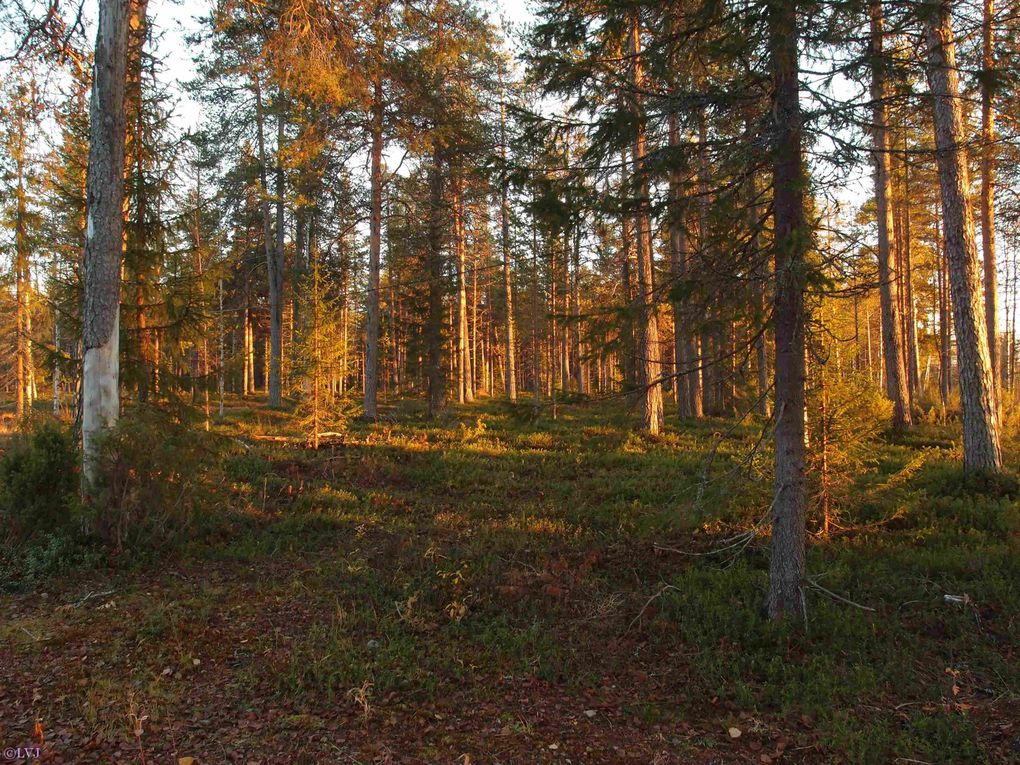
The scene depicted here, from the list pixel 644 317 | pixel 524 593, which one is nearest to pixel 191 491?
pixel 524 593

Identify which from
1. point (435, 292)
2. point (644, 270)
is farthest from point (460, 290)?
point (644, 270)

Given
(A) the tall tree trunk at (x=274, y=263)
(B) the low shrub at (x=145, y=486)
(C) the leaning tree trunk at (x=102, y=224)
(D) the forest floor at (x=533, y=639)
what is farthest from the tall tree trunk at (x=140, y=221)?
(A) the tall tree trunk at (x=274, y=263)

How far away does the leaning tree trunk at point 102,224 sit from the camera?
6.98m

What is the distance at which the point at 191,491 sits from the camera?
7199 millimetres

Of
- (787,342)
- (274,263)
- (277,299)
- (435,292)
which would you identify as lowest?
(787,342)

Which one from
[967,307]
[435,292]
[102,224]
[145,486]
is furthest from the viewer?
[435,292]

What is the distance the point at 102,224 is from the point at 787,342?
8292 millimetres

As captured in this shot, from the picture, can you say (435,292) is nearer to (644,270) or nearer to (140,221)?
(644,270)

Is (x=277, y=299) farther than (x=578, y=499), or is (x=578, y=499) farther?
(x=277, y=299)

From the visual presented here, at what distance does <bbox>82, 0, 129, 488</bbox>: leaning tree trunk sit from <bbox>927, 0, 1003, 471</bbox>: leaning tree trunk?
38.9 ft

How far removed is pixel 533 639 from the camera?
5.07m

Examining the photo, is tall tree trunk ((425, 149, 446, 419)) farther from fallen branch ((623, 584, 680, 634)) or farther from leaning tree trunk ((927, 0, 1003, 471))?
fallen branch ((623, 584, 680, 634))

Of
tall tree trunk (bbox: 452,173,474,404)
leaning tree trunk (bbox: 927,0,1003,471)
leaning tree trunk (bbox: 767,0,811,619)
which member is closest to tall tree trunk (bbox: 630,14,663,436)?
leaning tree trunk (bbox: 767,0,811,619)

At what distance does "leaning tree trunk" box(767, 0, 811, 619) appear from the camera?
4.68 m
